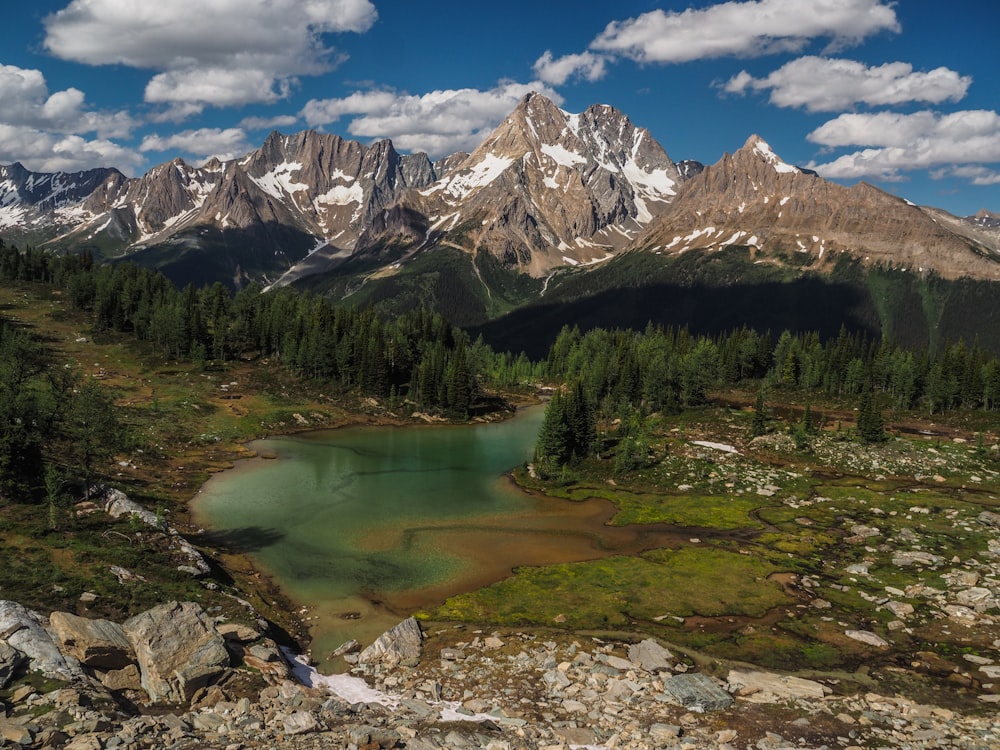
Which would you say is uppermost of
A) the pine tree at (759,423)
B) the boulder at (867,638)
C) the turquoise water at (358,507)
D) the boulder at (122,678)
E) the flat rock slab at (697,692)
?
the pine tree at (759,423)

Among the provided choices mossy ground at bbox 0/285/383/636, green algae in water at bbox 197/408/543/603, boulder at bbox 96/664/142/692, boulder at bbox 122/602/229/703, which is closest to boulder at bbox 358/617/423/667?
mossy ground at bbox 0/285/383/636

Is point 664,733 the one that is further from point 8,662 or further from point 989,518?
point 989,518

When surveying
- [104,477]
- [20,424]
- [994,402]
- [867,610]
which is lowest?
[104,477]

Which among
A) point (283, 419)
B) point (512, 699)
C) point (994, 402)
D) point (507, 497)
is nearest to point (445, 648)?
point (512, 699)

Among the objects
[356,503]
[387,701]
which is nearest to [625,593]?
[387,701]

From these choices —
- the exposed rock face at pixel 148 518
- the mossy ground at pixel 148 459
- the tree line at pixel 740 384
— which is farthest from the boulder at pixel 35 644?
the tree line at pixel 740 384

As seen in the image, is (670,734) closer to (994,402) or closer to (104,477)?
(104,477)

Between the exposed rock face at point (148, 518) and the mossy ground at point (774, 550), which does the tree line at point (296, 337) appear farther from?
the exposed rock face at point (148, 518)

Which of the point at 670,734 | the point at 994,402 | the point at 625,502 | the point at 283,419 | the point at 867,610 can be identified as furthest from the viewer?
the point at 994,402
